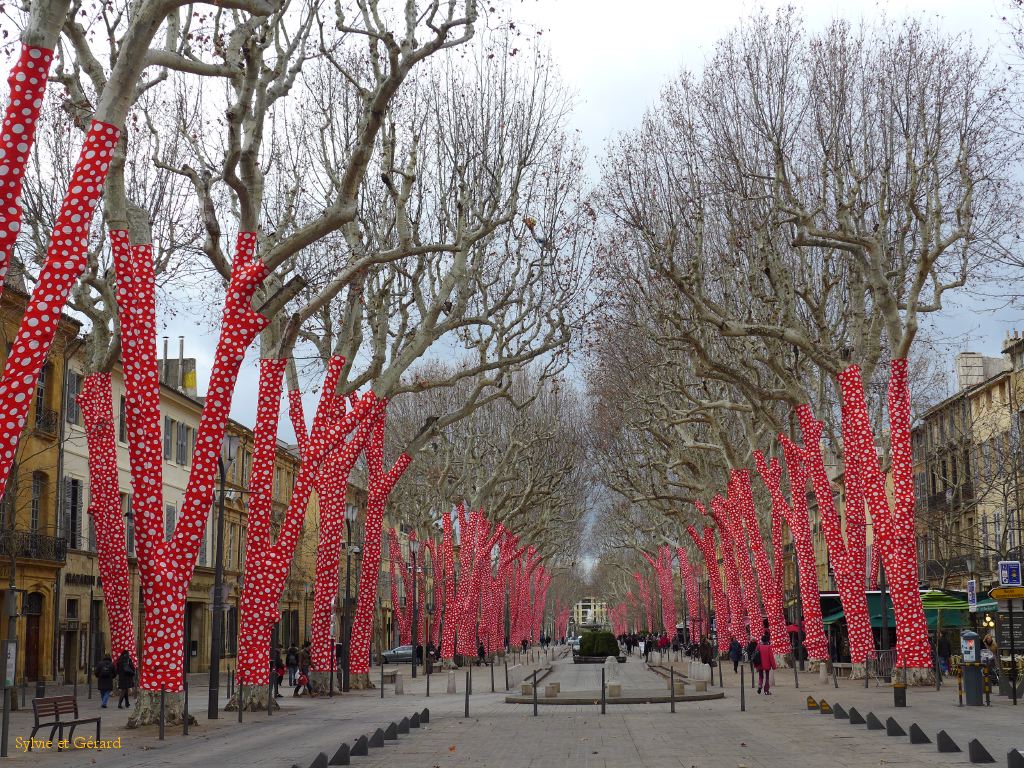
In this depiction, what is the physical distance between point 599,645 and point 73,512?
2690cm

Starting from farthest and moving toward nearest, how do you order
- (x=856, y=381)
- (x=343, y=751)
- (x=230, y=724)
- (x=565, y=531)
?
(x=565, y=531) → (x=856, y=381) → (x=230, y=724) → (x=343, y=751)

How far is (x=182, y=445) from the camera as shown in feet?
161

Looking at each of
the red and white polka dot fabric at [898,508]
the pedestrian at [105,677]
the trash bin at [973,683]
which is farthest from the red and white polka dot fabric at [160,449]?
the trash bin at [973,683]

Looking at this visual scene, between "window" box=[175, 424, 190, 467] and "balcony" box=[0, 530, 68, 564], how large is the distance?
11.6 m

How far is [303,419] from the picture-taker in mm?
26578

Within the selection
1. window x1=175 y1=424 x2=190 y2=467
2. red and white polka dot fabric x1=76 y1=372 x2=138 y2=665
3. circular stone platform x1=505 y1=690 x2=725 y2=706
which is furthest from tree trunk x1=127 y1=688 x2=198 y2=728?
window x1=175 y1=424 x2=190 y2=467

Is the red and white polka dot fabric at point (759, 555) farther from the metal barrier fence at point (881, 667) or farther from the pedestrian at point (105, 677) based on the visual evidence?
the pedestrian at point (105, 677)

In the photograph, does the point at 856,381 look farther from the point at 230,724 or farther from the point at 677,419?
the point at 230,724

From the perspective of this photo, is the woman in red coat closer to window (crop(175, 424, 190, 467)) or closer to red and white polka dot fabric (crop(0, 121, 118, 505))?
Answer: red and white polka dot fabric (crop(0, 121, 118, 505))

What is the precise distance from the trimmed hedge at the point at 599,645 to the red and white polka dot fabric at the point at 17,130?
4793cm

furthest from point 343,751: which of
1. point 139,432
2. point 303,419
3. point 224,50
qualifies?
point 303,419

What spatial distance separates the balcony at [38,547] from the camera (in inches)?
1324

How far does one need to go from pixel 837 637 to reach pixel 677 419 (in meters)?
18.4

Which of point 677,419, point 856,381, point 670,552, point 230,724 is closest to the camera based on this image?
point 230,724
